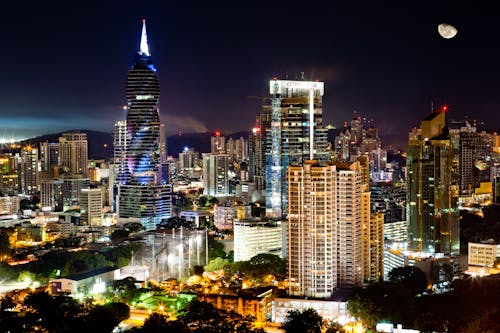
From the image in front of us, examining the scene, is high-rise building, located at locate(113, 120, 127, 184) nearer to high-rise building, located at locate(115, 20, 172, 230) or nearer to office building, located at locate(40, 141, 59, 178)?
high-rise building, located at locate(115, 20, 172, 230)

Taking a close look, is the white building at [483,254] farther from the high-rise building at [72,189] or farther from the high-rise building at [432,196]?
the high-rise building at [72,189]

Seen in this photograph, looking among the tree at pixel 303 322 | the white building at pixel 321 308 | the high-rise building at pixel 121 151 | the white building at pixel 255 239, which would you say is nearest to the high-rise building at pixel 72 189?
the high-rise building at pixel 121 151

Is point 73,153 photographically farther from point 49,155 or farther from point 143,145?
point 143,145

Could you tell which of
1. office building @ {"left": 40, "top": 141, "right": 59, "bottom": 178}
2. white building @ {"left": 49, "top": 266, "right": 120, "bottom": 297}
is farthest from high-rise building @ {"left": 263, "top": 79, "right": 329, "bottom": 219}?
office building @ {"left": 40, "top": 141, "right": 59, "bottom": 178}

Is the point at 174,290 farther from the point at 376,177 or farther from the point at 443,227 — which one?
the point at 376,177

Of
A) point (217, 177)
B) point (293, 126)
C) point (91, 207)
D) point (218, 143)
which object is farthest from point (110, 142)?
point (293, 126)

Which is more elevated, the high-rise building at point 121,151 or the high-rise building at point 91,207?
the high-rise building at point 121,151

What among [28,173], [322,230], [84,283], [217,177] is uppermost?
[28,173]
